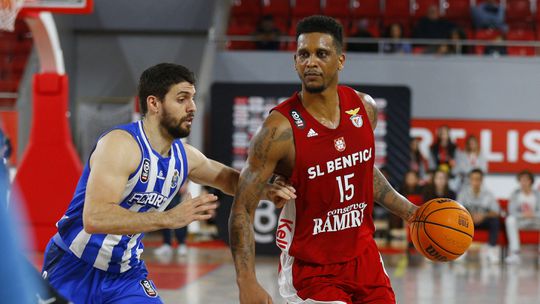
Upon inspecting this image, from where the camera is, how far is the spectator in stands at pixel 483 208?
10633 millimetres

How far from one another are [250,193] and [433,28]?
10.7 meters

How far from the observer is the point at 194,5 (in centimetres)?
1485

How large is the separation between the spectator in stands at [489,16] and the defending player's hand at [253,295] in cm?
1197

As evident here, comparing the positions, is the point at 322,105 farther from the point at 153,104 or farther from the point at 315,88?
the point at 153,104

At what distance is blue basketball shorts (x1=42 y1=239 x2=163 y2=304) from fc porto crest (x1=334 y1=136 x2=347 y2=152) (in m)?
1.09

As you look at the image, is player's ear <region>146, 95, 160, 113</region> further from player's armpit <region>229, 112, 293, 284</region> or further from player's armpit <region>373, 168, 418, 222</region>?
player's armpit <region>373, 168, 418, 222</region>

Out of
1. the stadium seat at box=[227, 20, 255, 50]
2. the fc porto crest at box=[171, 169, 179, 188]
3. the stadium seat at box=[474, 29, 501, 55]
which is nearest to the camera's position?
the fc porto crest at box=[171, 169, 179, 188]

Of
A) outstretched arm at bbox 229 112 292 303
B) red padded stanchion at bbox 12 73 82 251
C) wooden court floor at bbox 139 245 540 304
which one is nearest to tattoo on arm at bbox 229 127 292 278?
outstretched arm at bbox 229 112 292 303

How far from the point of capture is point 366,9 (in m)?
15.6

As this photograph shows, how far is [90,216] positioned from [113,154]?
1.01ft

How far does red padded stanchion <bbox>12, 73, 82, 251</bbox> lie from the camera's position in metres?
10.4


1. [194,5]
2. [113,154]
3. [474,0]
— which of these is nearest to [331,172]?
[113,154]

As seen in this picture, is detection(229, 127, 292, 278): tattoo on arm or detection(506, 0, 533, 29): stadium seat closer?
detection(229, 127, 292, 278): tattoo on arm

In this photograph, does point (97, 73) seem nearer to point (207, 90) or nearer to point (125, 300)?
point (207, 90)
